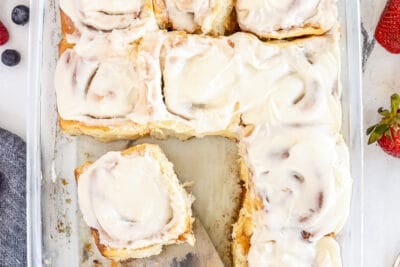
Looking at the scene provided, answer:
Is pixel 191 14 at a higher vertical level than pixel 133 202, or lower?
higher

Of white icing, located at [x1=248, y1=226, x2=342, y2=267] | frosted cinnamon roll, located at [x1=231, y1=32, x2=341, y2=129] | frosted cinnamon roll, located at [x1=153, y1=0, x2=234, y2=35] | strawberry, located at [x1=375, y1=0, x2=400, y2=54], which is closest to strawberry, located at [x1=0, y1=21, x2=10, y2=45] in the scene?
frosted cinnamon roll, located at [x1=153, y1=0, x2=234, y2=35]

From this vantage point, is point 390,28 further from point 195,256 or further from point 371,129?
point 195,256

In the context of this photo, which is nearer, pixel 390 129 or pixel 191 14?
pixel 191 14

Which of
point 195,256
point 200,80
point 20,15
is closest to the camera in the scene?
point 200,80

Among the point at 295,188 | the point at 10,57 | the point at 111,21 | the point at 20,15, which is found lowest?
the point at 295,188

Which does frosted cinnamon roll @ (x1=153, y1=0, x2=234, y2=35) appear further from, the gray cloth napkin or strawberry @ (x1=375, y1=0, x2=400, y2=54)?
the gray cloth napkin

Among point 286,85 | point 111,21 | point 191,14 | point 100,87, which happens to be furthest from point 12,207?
point 286,85

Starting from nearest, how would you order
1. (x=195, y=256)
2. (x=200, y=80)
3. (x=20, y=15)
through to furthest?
(x=200, y=80)
(x=195, y=256)
(x=20, y=15)
